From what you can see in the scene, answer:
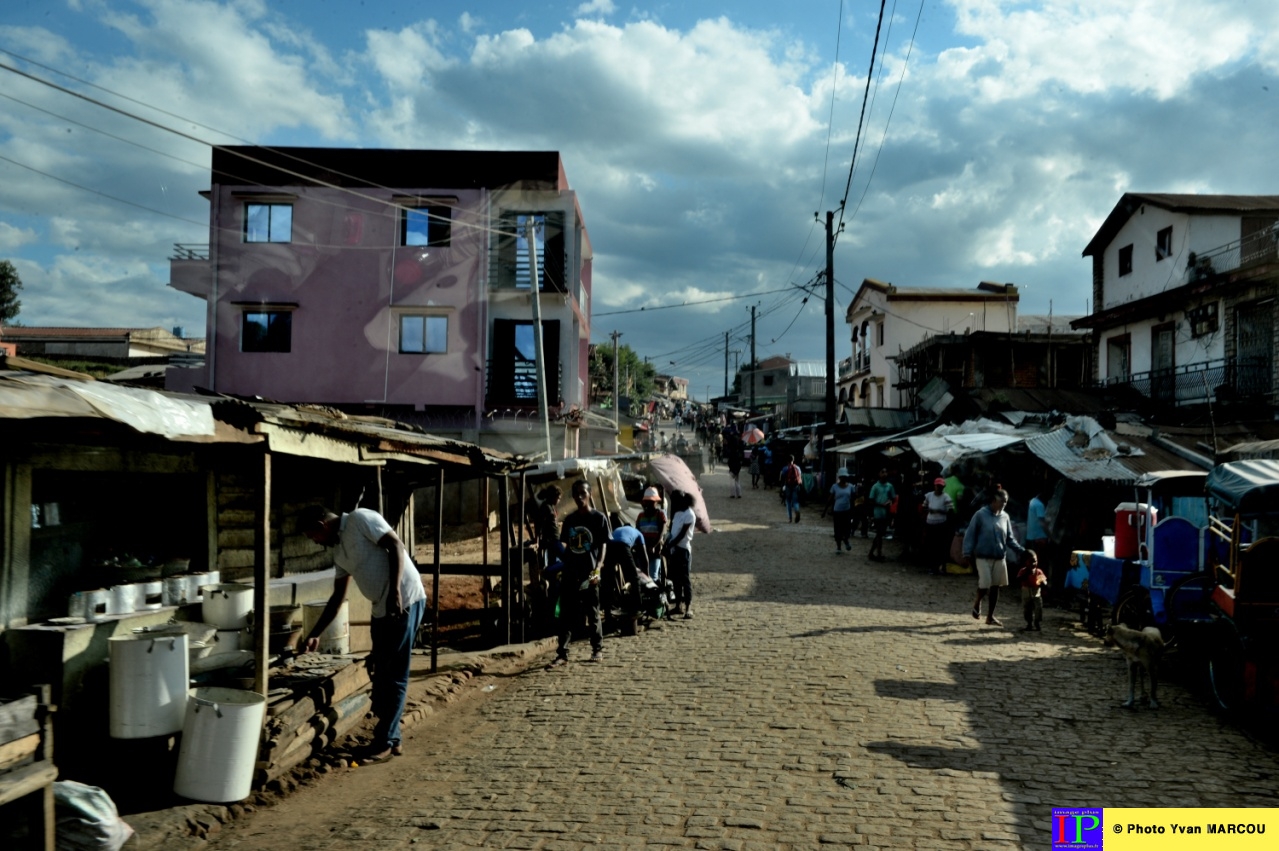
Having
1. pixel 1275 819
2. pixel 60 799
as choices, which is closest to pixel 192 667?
pixel 60 799

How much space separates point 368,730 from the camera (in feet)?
24.2

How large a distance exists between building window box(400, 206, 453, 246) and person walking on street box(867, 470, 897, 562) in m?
14.3

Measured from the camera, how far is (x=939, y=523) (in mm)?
17297

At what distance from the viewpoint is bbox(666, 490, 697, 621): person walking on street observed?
12094 mm

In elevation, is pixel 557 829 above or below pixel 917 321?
below

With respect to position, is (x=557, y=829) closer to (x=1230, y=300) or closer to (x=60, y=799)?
(x=60, y=799)

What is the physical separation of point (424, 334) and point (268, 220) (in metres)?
5.63

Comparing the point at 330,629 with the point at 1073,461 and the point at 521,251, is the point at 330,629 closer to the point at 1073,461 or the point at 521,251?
the point at 1073,461

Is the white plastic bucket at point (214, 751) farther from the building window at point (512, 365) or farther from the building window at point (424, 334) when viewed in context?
the building window at point (424, 334)

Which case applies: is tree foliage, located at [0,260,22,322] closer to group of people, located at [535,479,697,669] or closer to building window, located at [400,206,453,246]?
building window, located at [400,206,453,246]

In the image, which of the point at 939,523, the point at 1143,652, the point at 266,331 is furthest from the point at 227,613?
the point at 266,331

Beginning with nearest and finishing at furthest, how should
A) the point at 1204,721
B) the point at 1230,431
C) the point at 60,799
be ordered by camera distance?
the point at 60,799, the point at 1204,721, the point at 1230,431

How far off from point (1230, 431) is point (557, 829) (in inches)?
746

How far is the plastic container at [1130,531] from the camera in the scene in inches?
409
